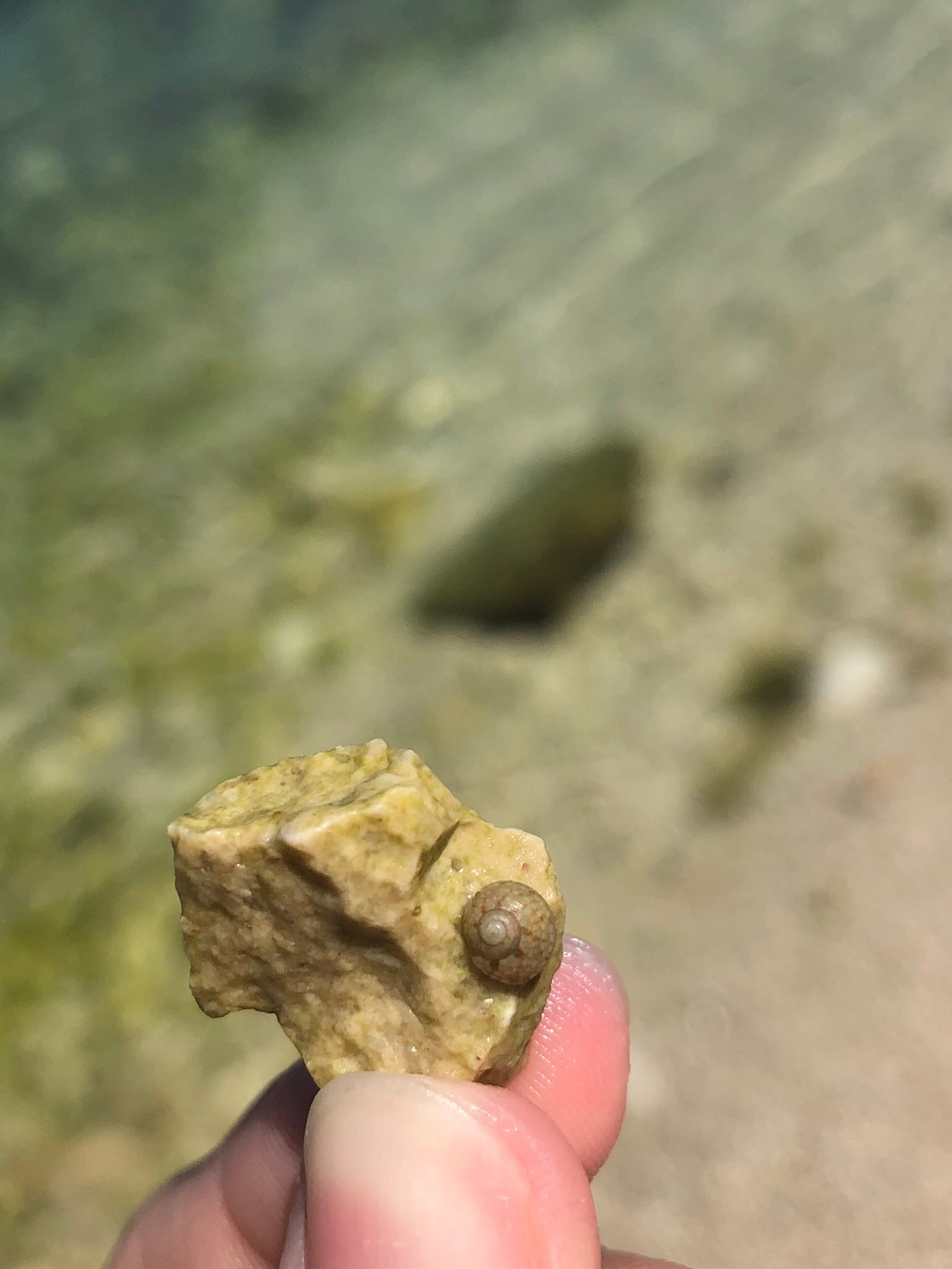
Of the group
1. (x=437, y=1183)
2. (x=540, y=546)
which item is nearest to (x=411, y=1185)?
(x=437, y=1183)

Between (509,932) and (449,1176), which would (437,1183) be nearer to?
(449,1176)

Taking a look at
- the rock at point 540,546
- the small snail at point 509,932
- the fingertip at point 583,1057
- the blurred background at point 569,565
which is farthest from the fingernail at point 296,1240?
the rock at point 540,546

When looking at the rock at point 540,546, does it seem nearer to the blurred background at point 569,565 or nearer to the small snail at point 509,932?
the blurred background at point 569,565

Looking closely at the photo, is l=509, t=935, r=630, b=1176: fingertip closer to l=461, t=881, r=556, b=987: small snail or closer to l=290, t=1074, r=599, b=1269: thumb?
l=290, t=1074, r=599, b=1269: thumb

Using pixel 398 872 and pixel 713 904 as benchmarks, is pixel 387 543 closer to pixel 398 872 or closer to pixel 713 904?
pixel 713 904

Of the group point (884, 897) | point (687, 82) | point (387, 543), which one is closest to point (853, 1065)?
point (884, 897)
